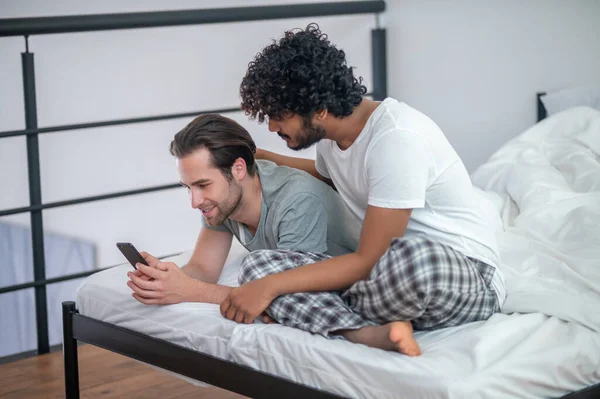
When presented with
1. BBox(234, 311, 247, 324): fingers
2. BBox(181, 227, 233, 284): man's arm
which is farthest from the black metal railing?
BBox(234, 311, 247, 324): fingers

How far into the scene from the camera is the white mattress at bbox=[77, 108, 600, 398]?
57.7 inches

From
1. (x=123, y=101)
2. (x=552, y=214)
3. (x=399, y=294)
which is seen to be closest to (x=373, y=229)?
(x=399, y=294)

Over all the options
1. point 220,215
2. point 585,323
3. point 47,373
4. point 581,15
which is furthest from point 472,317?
point 581,15

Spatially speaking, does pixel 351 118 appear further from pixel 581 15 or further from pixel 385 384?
pixel 581 15

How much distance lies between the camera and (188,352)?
1.81m

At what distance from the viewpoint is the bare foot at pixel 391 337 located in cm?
152

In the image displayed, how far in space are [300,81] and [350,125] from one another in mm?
151

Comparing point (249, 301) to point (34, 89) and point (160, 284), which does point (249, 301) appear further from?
point (34, 89)

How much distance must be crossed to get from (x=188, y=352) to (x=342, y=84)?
0.65 meters

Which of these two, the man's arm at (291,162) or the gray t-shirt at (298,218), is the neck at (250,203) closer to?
the gray t-shirt at (298,218)

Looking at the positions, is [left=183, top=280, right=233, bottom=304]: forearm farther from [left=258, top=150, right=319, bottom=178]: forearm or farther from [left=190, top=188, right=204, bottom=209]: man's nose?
[left=258, top=150, right=319, bottom=178]: forearm

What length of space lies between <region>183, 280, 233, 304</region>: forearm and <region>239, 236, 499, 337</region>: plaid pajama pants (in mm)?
111

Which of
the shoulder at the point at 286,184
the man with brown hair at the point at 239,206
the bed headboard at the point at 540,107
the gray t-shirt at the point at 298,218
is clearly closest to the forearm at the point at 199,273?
the man with brown hair at the point at 239,206

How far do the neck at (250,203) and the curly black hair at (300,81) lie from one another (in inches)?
7.9
